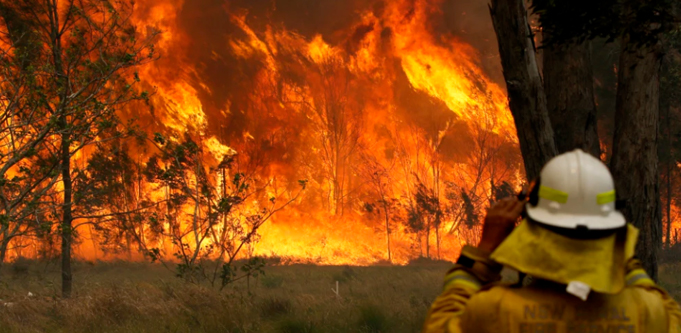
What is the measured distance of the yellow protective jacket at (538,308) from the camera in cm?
169

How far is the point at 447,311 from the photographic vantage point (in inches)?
70.9

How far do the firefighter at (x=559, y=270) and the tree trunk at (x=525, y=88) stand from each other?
9.34 ft

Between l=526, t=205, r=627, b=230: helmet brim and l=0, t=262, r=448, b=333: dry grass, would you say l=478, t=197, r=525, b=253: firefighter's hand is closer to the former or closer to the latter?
l=526, t=205, r=627, b=230: helmet brim

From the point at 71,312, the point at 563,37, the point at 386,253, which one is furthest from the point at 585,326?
the point at 386,253

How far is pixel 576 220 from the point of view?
5.32 feet

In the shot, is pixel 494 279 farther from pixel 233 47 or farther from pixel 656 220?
pixel 233 47

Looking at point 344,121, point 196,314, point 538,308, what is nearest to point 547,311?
point 538,308

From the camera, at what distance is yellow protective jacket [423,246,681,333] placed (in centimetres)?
169

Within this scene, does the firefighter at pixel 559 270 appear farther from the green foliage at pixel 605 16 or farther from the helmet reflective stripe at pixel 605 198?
the green foliage at pixel 605 16

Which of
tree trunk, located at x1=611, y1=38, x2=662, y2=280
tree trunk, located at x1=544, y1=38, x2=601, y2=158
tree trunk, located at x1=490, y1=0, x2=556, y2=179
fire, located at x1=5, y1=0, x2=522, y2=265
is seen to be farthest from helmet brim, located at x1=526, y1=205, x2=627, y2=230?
fire, located at x1=5, y1=0, x2=522, y2=265

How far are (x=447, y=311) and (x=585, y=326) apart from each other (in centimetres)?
37

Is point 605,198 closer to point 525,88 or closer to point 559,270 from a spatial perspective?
point 559,270

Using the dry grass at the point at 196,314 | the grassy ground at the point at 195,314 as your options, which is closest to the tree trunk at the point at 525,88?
the dry grass at the point at 196,314

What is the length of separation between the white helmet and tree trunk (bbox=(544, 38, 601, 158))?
3378mm
